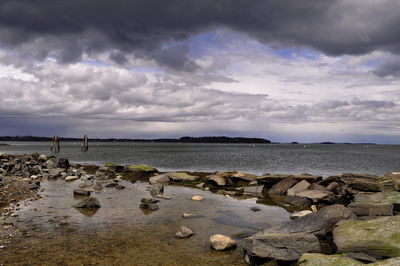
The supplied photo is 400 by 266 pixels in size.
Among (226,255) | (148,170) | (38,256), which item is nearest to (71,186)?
(148,170)

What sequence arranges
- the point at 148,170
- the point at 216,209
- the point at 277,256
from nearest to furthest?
the point at 277,256 → the point at 216,209 → the point at 148,170

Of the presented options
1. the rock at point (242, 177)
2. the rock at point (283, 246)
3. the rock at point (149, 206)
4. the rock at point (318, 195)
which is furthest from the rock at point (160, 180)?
→ the rock at point (283, 246)

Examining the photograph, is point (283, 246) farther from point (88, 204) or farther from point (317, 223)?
point (88, 204)

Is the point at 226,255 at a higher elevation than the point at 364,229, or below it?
below

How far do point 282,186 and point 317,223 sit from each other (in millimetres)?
12288

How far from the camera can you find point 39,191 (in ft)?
77.4

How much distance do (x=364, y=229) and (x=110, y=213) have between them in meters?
12.0

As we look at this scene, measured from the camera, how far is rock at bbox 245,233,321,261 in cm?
970

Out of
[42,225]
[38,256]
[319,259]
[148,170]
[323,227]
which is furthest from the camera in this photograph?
[148,170]

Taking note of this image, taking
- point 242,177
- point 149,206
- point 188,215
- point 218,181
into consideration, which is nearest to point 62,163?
point 218,181

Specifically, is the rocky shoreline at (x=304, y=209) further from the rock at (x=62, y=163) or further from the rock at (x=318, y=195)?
the rock at (x=62, y=163)

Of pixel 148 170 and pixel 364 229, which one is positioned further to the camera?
pixel 148 170

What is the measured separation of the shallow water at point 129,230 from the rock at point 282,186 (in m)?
3.27

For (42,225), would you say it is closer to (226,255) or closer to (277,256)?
(226,255)
